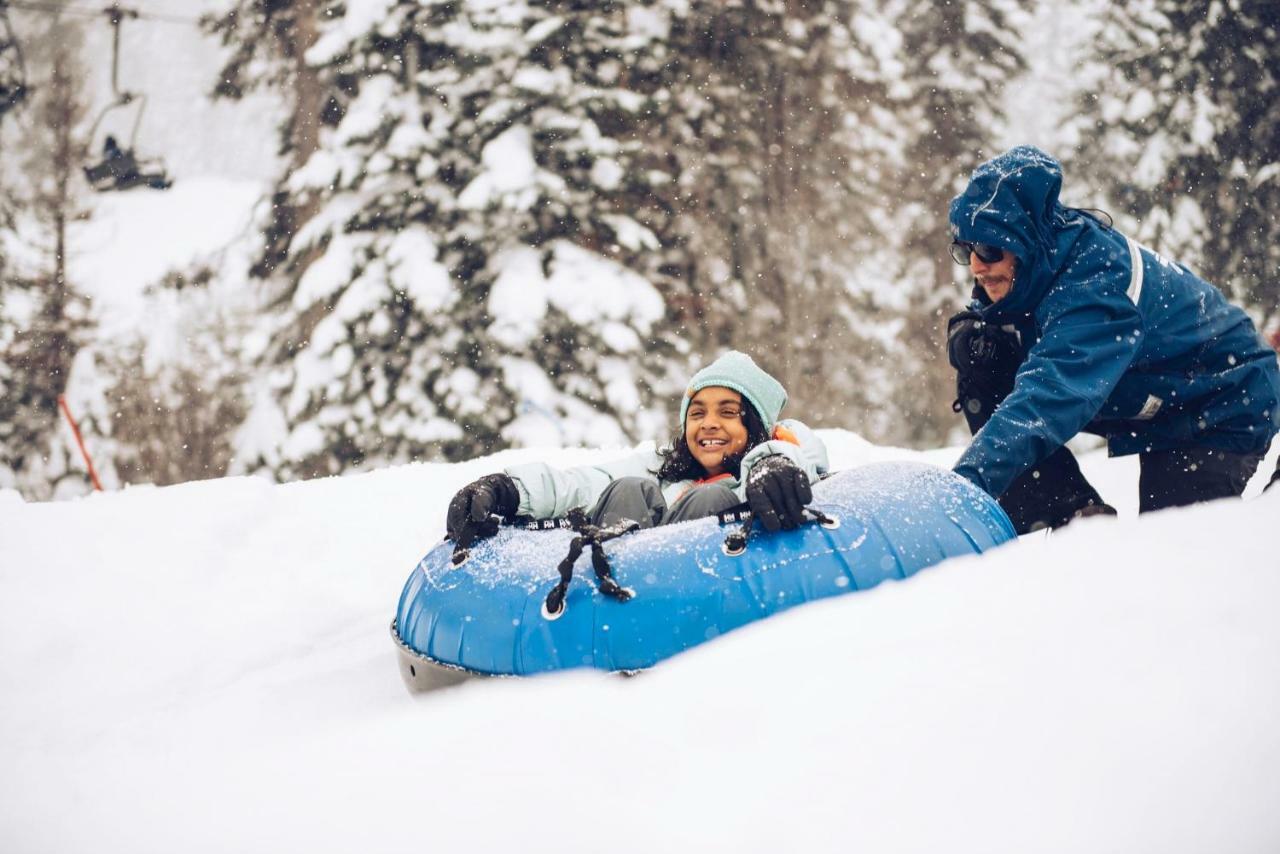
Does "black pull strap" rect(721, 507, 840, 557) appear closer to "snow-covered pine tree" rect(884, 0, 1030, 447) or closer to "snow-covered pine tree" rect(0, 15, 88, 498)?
"snow-covered pine tree" rect(884, 0, 1030, 447)

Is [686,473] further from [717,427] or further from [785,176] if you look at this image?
[785,176]

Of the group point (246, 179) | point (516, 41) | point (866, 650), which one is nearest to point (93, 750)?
point (866, 650)

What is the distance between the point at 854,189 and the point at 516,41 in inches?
167

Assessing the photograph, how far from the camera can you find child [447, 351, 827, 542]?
2.83 m

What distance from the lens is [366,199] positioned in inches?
288

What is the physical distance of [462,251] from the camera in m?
7.28

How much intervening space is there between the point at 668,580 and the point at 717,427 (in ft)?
4.19

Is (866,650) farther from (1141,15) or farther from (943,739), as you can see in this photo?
(1141,15)

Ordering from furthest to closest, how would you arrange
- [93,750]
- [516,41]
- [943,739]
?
1. [516,41]
2. [93,750]
3. [943,739]

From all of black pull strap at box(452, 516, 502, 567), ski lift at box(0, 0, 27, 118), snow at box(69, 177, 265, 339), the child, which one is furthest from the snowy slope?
ski lift at box(0, 0, 27, 118)

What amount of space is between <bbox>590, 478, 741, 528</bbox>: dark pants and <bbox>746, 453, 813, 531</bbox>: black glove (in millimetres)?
604

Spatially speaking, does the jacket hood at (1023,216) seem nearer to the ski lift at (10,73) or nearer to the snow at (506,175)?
the snow at (506,175)

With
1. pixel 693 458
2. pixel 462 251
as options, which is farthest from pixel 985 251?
pixel 462 251

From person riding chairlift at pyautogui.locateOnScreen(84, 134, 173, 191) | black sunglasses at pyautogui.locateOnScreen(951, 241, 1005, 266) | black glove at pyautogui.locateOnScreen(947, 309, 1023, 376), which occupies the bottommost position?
black glove at pyautogui.locateOnScreen(947, 309, 1023, 376)
